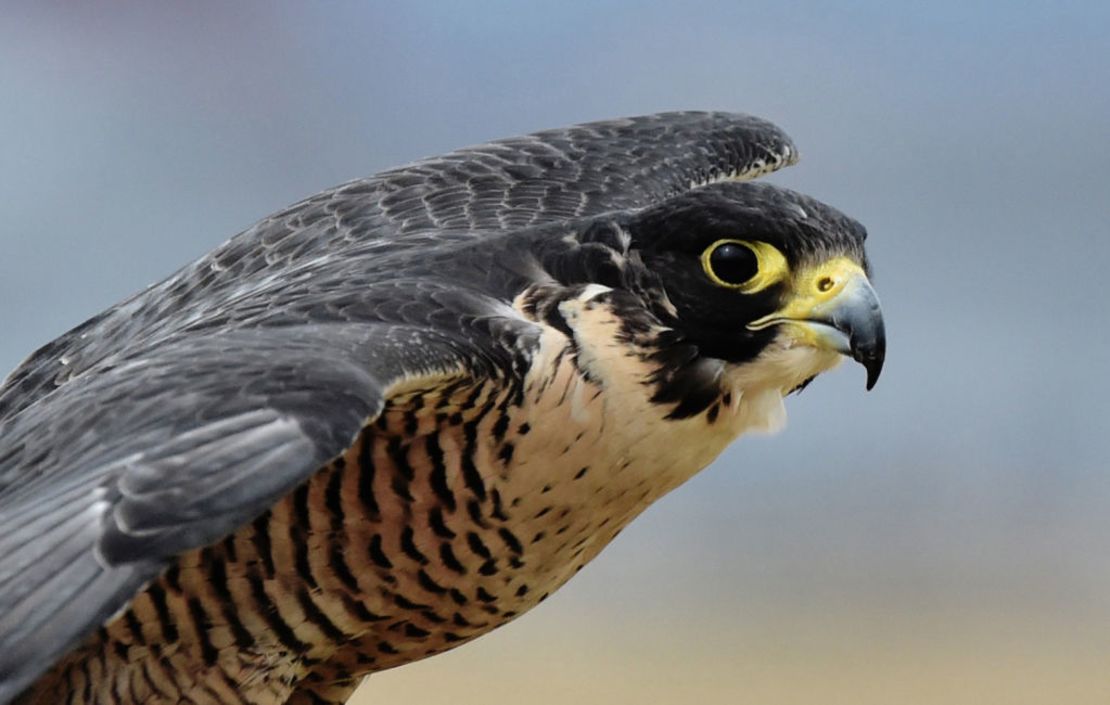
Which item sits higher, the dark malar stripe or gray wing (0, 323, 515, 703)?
gray wing (0, 323, 515, 703)

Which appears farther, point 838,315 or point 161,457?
point 838,315

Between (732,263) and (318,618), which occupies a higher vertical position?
(732,263)

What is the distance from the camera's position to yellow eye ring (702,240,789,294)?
3.56 m

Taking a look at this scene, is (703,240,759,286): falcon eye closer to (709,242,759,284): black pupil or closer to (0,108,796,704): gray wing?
(709,242,759,284): black pupil

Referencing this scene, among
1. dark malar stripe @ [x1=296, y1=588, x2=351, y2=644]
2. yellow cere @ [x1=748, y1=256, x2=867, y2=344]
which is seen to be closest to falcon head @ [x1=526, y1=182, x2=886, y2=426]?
yellow cere @ [x1=748, y1=256, x2=867, y2=344]

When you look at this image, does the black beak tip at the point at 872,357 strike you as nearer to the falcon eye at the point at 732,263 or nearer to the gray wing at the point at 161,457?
the falcon eye at the point at 732,263

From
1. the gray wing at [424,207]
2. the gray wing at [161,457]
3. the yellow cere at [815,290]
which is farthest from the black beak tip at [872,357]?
the gray wing at [424,207]

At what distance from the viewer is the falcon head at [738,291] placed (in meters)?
3.54

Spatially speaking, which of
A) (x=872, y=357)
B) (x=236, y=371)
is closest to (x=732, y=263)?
(x=872, y=357)

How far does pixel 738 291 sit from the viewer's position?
360 cm

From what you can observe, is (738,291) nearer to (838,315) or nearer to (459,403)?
(838,315)

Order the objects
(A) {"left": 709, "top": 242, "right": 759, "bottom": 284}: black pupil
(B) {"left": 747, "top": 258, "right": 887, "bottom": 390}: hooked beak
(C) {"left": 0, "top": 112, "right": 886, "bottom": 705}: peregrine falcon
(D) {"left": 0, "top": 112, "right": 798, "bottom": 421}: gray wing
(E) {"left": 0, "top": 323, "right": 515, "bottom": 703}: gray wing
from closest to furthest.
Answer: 1. (E) {"left": 0, "top": 323, "right": 515, "bottom": 703}: gray wing
2. (C) {"left": 0, "top": 112, "right": 886, "bottom": 705}: peregrine falcon
3. (B) {"left": 747, "top": 258, "right": 887, "bottom": 390}: hooked beak
4. (A) {"left": 709, "top": 242, "right": 759, "bottom": 284}: black pupil
5. (D) {"left": 0, "top": 112, "right": 798, "bottom": 421}: gray wing

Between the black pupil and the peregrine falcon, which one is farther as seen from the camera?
the black pupil

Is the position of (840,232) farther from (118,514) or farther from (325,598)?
(118,514)
